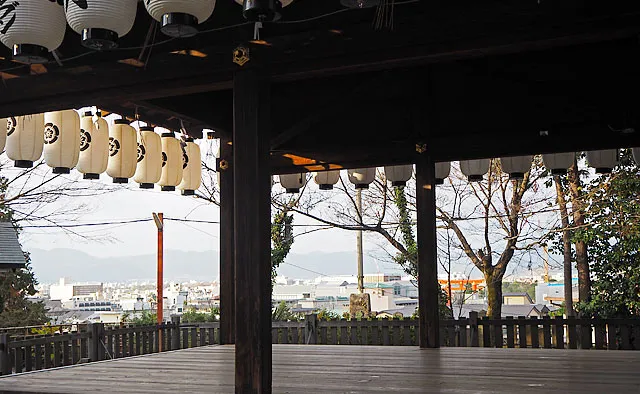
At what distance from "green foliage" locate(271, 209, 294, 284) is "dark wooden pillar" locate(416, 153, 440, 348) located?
9.77m

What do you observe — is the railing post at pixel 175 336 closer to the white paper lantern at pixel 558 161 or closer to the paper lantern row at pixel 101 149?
the paper lantern row at pixel 101 149

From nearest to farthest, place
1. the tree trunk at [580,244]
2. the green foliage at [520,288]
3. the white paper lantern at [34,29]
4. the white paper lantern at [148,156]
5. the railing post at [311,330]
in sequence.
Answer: the white paper lantern at [34,29] < the white paper lantern at [148,156] < the railing post at [311,330] < the tree trunk at [580,244] < the green foliage at [520,288]

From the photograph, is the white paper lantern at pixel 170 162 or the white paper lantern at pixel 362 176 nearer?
the white paper lantern at pixel 170 162

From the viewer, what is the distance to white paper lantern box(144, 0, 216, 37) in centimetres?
353

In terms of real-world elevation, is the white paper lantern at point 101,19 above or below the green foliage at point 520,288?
above

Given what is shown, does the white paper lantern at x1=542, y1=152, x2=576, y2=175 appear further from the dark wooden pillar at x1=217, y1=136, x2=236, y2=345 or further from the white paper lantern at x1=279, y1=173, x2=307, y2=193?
the dark wooden pillar at x1=217, y1=136, x2=236, y2=345

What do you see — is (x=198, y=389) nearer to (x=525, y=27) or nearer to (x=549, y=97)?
(x=525, y=27)

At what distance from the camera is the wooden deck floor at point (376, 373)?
4.75 meters

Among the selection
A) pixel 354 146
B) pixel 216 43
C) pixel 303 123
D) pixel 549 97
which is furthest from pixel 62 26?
pixel 549 97

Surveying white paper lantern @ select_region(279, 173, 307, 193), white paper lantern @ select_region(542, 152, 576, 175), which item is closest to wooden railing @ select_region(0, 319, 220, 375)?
white paper lantern @ select_region(279, 173, 307, 193)

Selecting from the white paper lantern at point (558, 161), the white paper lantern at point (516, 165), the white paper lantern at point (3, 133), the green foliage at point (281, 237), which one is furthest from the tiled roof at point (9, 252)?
the white paper lantern at point (558, 161)

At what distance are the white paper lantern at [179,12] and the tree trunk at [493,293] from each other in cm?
1264

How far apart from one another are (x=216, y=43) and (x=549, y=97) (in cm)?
353

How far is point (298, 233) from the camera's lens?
16906mm
